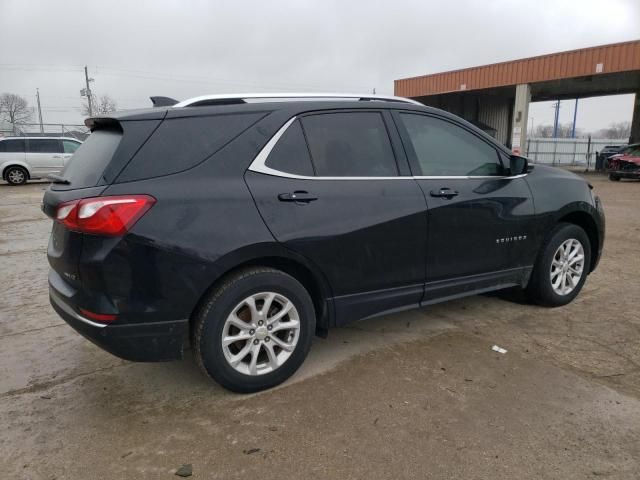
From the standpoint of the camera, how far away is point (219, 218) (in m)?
2.70

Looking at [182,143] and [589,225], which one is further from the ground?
[182,143]

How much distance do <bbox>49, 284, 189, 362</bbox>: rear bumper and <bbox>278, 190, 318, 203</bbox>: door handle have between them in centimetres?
89

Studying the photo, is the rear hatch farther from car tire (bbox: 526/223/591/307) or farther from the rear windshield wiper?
car tire (bbox: 526/223/591/307)

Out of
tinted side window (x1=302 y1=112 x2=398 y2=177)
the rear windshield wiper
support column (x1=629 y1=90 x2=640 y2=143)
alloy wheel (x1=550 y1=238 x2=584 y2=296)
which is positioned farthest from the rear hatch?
support column (x1=629 y1=90 x2=640 y2=143)

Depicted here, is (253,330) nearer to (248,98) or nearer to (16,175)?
(248,98)

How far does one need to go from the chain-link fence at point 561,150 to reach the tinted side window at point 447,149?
113ft

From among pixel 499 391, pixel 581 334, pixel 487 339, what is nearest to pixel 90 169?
pixel 499 391

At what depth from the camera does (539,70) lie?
69.2ft

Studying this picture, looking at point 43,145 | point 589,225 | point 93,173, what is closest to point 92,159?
point 93,173

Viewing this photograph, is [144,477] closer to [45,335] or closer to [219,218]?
[219,218]

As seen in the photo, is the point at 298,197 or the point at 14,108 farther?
the point at 14,108

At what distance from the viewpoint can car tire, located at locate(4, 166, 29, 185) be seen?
58.6ft

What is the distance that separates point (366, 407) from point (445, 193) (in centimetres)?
160

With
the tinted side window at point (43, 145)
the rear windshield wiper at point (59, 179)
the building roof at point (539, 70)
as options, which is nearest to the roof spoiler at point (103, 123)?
the rear windshield wiper at point (59, 179)
